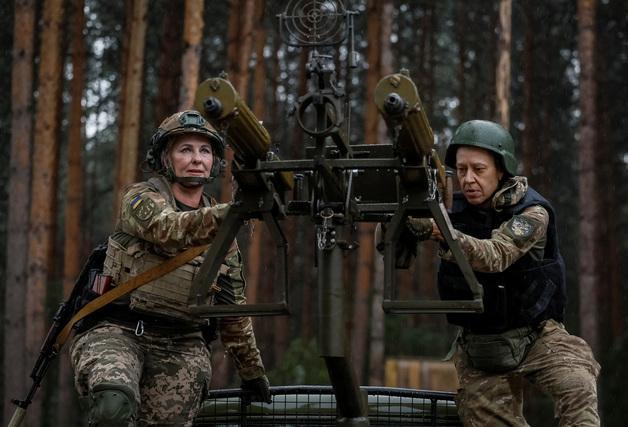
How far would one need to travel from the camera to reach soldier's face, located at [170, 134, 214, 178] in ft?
23.0

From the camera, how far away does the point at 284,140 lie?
3234cm

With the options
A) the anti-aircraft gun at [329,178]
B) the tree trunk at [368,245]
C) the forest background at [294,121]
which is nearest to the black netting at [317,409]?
the anti-aircraft gun at [329,178]

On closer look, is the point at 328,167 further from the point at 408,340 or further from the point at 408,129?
the point at 408,340

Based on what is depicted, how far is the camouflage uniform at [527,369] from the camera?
6145 mm

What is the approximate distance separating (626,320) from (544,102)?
6.45 meters

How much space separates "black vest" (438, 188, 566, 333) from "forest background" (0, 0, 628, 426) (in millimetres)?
4372

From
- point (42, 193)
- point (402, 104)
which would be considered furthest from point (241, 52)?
point (402, 104)

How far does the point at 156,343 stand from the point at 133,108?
12245 mm

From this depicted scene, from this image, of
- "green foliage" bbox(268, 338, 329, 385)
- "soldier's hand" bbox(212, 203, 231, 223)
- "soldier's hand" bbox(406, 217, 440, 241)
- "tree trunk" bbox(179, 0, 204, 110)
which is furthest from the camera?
"green foliage" bbox(268, 338, 329, 385)

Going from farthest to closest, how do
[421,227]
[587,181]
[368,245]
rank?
[368,245] < [587,181] < [421,227]

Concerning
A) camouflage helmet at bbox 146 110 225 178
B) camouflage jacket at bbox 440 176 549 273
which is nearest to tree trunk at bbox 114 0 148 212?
camouflage helmet at bbox 146 110 225 178

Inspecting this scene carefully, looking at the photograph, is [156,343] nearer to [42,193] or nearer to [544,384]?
[544,384]

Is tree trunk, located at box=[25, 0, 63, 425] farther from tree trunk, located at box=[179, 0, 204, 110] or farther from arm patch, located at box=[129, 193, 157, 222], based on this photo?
arm patch, located at box=[129, 193, 157, 222]

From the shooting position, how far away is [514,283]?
21.7ft
